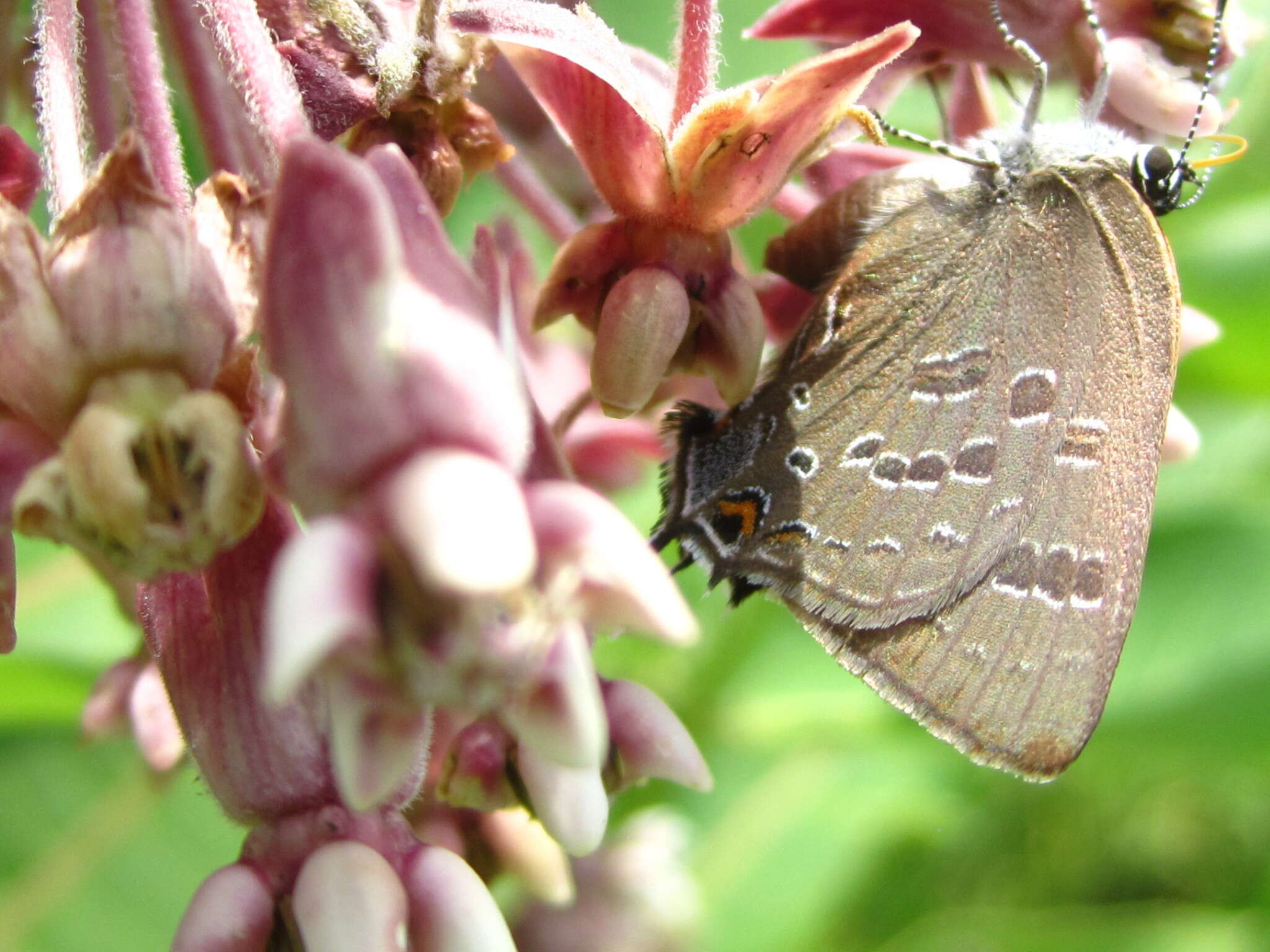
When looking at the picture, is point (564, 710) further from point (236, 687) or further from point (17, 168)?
point (17, 168)

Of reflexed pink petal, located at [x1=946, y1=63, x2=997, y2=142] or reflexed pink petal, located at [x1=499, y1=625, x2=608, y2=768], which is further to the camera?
reflexed pink petal, located at [x1=946, y1=63, x2=997, y2=142]

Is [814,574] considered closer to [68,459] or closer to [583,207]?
[583,207]

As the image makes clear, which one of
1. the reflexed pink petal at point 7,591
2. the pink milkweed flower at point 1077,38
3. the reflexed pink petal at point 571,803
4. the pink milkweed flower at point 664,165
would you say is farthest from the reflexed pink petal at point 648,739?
the pink milkweed flower at point 1077,38

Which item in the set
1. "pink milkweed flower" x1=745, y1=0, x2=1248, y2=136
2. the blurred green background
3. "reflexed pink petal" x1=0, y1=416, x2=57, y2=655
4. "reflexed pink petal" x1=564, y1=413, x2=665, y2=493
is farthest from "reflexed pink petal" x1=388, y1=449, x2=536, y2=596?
the blurred green background

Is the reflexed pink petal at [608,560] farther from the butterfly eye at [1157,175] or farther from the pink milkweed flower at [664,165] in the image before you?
the butterfly eye at [1157,175]

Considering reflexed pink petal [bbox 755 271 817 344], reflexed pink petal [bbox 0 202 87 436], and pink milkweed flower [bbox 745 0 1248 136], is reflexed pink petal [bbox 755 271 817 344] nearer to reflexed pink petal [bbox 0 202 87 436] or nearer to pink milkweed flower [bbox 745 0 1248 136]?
pink milkweed flower [bbox 745 0 1248 136]

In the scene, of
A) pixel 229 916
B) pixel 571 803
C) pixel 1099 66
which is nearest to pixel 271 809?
pixel 229 916
